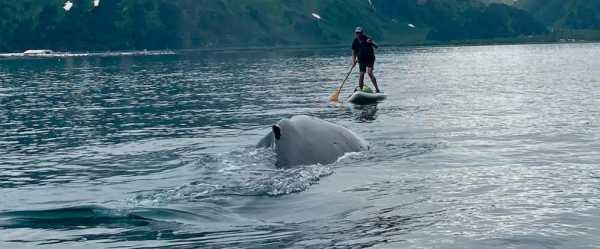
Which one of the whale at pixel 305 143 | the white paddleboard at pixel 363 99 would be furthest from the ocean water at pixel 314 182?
the white paddleboard at pixel 363 99

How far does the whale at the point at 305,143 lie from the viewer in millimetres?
17406

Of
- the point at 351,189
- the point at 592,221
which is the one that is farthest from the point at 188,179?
the point at 592,221

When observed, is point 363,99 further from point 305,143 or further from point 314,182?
point 314,182

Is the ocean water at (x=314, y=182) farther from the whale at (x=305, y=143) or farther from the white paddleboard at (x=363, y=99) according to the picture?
the white paddleboard at (x=363, y=99)

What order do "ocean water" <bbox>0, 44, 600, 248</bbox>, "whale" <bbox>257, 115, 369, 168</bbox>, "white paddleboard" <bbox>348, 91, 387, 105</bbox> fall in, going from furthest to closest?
"white paddleboard" <bbox>348, 91, 387, 105</bbox>
"whale" <bbox>257, 115, 369, 168</bbox>
"ocean water" <bbox>0, 44, 600, 248</bbox>

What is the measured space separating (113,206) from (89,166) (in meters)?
5.93

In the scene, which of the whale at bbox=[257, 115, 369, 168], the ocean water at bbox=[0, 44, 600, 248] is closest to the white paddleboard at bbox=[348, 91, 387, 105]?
the ocean water at bbox=[0, 44, 600, 248]

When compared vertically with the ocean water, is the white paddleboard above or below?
below

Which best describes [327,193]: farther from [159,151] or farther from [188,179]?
[159,151]

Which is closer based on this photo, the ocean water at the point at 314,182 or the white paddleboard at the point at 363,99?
the ocean water at the point at 314,182

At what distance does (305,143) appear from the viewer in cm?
1778

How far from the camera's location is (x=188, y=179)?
1744 centimetres

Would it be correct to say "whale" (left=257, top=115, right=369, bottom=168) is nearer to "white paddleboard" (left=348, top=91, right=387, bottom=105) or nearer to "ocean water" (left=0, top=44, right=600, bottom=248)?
"ocean water" (left=0, top=44, right=600, bottom=248)

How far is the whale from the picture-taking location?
57.1 ft
